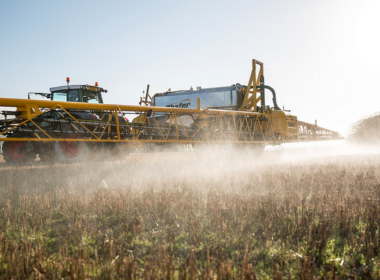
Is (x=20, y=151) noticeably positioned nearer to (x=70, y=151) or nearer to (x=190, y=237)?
(x=70, y=151)

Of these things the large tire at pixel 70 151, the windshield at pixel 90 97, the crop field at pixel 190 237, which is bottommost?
the crop field at pixel 190 237

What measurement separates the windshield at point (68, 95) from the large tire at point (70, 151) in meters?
2.17

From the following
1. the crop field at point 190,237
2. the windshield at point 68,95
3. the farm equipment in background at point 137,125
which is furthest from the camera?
the windshield at point 68,95

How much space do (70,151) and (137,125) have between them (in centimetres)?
207

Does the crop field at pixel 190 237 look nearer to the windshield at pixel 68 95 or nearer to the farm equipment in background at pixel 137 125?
the farm equipment in background at pixel 137 125

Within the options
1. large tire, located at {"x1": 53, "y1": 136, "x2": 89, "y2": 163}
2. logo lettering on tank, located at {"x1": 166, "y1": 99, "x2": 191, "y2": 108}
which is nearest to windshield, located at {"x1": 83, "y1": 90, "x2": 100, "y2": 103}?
large tire, located at {"x1": 53, "y1": 136, "x2": 89, "y2": 163}

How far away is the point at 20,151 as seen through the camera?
336 inches

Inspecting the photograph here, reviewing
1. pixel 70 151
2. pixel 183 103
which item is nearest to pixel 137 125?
pixel 70 151

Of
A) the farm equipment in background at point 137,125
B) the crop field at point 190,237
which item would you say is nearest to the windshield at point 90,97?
the farm equipment in background at point 137,125

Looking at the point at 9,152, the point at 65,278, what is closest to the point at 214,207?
the point at 65,278

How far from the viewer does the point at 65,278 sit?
Answer: 6.70 ft

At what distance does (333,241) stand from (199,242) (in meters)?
1.36

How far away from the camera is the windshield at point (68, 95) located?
9.87m

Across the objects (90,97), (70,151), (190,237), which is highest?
(90,97)
